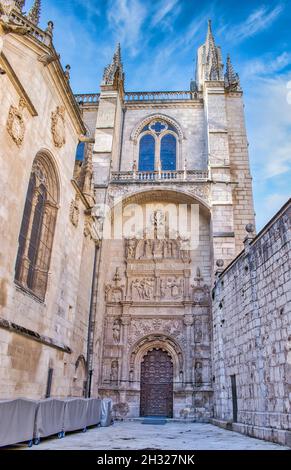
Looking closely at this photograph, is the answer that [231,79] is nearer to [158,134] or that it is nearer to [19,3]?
[158,134]

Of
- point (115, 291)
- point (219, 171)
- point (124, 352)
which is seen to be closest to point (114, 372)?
point (124, 352)

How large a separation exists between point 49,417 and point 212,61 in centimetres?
2005

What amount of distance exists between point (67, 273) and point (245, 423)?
6479 mm

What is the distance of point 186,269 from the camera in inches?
656

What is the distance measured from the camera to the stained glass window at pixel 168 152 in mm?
19672

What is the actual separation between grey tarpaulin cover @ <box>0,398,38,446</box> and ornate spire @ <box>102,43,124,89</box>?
710 inches

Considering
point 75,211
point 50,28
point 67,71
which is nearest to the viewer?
point 50,28

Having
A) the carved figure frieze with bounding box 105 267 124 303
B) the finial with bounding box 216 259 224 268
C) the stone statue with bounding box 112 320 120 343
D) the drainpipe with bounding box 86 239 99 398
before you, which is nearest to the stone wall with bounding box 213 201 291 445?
the finial with bounding box 216 259 224 268

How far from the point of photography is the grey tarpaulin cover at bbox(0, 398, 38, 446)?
5367 mm

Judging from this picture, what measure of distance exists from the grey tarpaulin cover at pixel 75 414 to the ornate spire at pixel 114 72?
1686cm

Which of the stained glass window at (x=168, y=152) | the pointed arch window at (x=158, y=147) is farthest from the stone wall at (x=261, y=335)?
the pointed arch window at (x=158, y=147)

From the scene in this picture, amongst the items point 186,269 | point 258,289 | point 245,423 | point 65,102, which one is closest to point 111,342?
point 186,269

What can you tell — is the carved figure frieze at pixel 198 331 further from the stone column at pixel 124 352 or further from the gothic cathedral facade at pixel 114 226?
the stone column at pixel 124 352

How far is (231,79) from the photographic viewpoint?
21.4m
